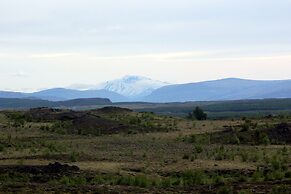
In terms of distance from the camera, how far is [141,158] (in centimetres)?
2964

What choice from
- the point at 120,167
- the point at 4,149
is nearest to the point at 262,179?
the point at 120,167

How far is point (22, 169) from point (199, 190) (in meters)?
8.06

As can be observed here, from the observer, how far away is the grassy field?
2052 centimetres

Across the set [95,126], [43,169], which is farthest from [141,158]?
[95,126]

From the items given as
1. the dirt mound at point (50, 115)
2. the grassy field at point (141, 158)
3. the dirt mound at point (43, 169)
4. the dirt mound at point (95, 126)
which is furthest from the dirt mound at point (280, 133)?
the dirt mound at point (50, 115)

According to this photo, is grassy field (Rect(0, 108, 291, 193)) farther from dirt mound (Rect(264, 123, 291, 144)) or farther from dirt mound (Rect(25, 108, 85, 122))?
dirt mound (Rect(25, 108, 85, 122))

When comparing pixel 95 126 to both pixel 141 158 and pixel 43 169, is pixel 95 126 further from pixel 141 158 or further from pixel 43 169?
pixel 43 169

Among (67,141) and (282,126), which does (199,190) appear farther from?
(282,126)

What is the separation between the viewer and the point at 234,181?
22.4 m

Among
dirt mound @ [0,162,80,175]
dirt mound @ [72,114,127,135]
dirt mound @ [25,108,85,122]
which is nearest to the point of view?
dirt mound @ [0,162,80,175]

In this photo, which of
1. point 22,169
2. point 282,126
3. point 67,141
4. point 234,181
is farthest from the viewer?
point 282,126

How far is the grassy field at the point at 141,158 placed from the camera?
67.3 ft

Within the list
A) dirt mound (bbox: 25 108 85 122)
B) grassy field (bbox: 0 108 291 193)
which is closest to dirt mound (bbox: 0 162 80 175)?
grassy field (bbox: 0 108 291 193)

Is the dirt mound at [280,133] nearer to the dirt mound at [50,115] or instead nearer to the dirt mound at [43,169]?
the dirt mound at [43,169]
